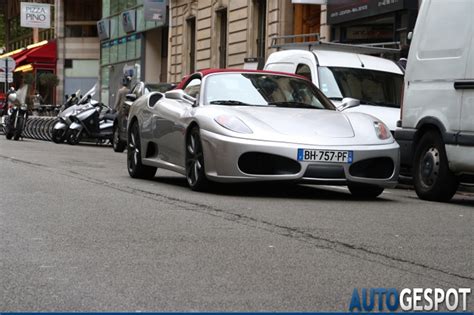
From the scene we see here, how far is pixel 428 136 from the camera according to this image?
37.3 feet

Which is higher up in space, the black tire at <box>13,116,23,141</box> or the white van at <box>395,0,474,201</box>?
the white van at <box>395,0,474,201</box>

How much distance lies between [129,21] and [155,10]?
5.39m

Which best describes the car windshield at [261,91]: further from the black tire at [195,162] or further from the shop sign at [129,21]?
the shop sign at [129,21]

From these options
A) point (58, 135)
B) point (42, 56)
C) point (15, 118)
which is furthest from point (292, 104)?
point (42, 56)

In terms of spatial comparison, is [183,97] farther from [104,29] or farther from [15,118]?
[104,29]

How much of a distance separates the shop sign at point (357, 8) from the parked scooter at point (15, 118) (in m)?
8.62

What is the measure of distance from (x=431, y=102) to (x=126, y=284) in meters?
A: 6.50

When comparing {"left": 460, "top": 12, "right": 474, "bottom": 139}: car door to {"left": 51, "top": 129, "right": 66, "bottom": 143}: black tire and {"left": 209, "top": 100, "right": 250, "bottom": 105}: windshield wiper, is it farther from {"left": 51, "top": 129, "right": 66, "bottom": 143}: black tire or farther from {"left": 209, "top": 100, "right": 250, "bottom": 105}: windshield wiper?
{"left": 51, "top": 129, "right": 66, "bottom": 143}: black tire

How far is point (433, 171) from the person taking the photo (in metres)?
11.2

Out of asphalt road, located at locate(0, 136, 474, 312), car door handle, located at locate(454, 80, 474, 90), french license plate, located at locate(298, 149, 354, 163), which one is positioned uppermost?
car door handle, located at locate(454, 80, 474, 90)

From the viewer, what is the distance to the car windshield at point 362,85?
15.2 meters

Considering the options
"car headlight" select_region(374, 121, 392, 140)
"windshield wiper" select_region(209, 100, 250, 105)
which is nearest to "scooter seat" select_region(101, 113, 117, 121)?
"windshield wiper" select_region(209, 100, 250, 105)

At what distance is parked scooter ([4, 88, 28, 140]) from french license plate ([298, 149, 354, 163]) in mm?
19687
